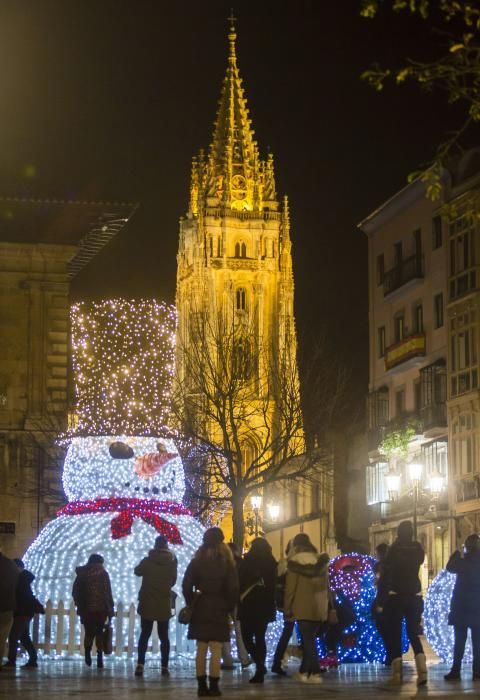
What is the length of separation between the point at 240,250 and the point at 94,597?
11675 cm

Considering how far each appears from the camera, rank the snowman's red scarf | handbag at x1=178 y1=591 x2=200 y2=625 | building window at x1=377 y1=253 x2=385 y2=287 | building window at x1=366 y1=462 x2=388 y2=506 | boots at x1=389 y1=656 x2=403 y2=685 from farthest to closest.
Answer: building window at x1=377 y1=253 x2=385 y2=287 < building window at x1=366 y1=462 x2=388 y2=506 < the snowman's red scarf < boots at x1=389 y1=656 x2=403 y2=685 < handbag at x1=178 y1=591 x2=200 y2=625

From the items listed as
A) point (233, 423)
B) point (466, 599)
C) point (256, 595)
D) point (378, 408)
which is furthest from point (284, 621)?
point (378, 408)

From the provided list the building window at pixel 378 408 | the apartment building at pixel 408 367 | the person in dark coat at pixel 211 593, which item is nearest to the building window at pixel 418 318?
the apartment building at pixel 408 367

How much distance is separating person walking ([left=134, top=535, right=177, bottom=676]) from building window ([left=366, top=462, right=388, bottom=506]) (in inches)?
1580

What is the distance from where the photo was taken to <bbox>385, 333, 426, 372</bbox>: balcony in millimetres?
58156

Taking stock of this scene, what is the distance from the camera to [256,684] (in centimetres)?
1972

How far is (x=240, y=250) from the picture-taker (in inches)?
5477

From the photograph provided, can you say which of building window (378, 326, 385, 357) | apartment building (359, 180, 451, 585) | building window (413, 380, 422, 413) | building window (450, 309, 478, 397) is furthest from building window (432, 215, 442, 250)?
building window (378, 326, 385, 357)

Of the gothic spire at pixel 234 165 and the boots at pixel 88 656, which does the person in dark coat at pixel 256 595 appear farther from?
the gothic spire at pixel 234 165

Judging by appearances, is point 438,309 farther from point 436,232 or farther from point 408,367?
point 408,367

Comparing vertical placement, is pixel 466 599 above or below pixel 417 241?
below

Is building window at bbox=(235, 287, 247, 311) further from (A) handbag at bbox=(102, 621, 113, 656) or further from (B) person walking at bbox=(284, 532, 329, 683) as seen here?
(B) person walking at bbox=(284, 532, 329, 683)

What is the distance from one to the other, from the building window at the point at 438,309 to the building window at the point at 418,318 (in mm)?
1287

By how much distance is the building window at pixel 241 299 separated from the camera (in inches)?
5387
